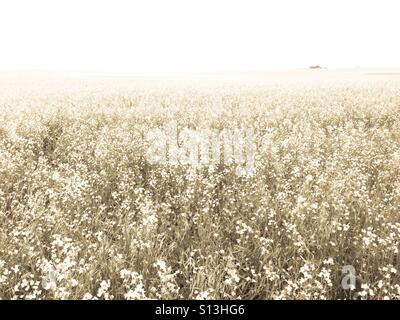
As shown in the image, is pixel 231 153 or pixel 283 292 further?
pixel 231 153

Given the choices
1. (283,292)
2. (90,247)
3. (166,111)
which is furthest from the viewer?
(166,111)

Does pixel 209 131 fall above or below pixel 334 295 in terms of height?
above

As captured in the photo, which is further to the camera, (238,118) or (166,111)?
(166,111)

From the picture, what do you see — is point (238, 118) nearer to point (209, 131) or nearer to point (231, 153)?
point (209, 131)

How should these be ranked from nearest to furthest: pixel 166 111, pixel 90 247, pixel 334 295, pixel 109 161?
pixel 334 295
pixel 90 247
pixel 109 161
pixel 166 111

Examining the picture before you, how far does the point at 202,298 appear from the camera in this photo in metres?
2.85

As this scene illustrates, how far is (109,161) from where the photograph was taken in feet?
20.2

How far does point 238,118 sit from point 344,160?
4.09 m

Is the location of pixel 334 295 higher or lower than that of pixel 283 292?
lower

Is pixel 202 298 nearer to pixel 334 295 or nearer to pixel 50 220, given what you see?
pixel 334 295
